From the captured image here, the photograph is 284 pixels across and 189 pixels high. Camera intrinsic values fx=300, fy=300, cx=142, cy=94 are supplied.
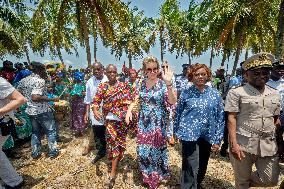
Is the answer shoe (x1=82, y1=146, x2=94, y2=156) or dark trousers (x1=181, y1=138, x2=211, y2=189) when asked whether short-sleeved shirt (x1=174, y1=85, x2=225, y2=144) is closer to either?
dark trousers (x1=181, y1=138, x2=211, y2=189)

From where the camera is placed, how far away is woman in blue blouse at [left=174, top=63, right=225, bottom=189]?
4.13 m

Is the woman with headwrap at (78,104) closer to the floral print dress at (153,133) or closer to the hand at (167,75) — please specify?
the floral print dress at (153,133)

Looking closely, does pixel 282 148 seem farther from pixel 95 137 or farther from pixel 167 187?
pixel 95 137

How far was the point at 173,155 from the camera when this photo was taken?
634cm

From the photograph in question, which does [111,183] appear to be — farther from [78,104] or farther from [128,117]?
[78,104]

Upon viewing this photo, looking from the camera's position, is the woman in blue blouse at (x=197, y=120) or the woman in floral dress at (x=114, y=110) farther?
the woman in floral dress at (x=114, y=110)

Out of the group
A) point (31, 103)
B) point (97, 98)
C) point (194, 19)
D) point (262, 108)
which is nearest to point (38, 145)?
point (31, 103)

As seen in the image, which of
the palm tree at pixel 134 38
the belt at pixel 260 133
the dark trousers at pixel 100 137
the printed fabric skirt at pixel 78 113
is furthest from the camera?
the palm tree at pixel 134 38

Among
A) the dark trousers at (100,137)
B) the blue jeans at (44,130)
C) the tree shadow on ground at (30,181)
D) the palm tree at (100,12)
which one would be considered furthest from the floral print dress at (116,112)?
the palm tree at (100,12)

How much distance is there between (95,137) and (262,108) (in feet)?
12.5

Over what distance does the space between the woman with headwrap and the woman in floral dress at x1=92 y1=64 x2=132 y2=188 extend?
277 cm

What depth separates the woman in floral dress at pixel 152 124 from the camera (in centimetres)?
449

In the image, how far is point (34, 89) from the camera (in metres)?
5.87

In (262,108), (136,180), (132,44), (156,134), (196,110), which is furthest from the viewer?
(132,44)
